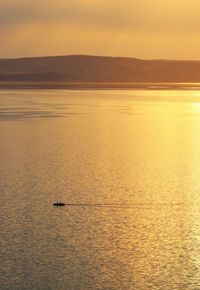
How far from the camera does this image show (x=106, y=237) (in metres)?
11.0

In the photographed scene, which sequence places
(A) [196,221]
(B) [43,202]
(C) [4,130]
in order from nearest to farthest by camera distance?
(A) [196,221] → (B) [43,202] → (C) [4,130]

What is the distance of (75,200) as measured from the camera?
45.0 ft

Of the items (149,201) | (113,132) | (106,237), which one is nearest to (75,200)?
(149,201)

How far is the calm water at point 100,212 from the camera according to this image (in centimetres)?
927

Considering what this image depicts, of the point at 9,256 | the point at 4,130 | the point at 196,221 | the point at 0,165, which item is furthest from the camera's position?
the point at 4,130

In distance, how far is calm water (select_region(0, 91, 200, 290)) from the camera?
9.27 meters

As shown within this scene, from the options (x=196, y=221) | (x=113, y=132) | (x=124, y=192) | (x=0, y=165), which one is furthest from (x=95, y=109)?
(x=196, y=221)

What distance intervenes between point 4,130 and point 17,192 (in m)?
12.9

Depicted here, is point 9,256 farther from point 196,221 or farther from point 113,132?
point 113,132

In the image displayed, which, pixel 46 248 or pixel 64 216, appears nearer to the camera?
pixel 46 248

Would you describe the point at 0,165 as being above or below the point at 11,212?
above

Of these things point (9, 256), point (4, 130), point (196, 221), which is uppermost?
point (4, 130)

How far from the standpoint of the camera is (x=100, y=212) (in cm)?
1273

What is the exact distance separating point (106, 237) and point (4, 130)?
54.5 ft
